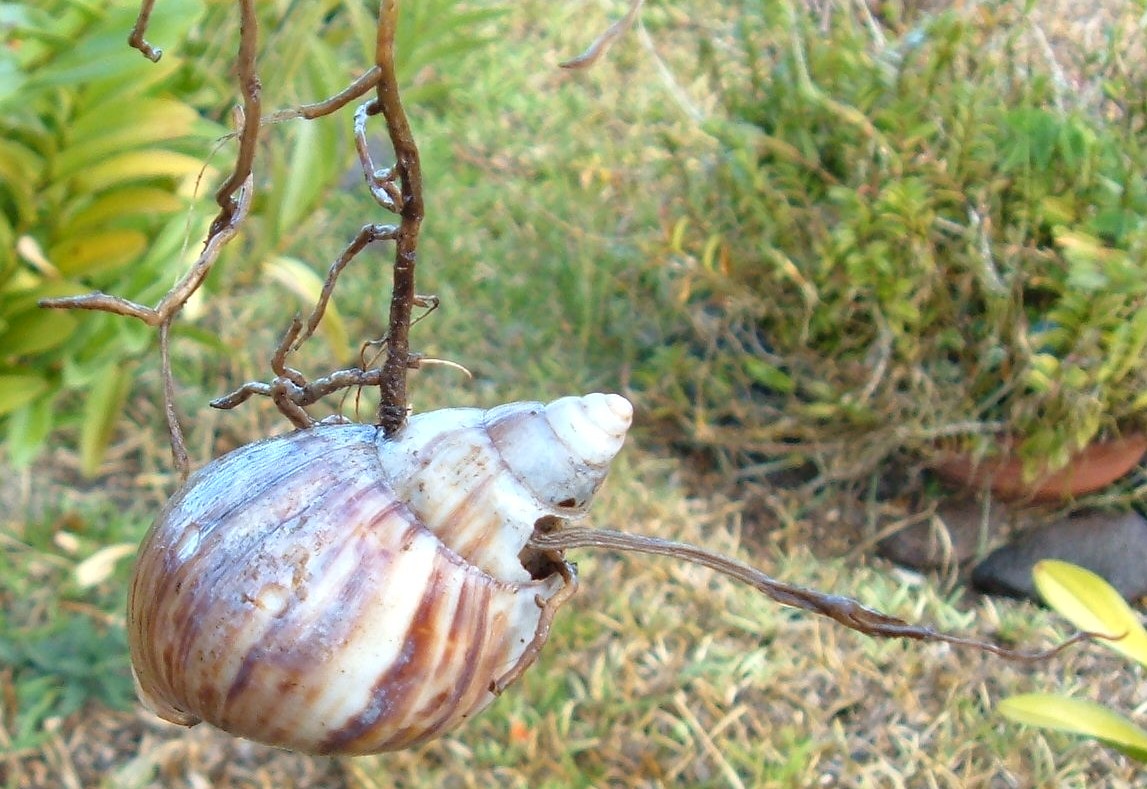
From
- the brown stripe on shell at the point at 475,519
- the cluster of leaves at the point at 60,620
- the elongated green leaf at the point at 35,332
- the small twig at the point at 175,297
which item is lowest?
the cluster of leaves at the point at 60,620

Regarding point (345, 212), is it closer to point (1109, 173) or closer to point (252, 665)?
point (1109, 173)

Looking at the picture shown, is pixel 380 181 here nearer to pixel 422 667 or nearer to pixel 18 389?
pixel 422 667

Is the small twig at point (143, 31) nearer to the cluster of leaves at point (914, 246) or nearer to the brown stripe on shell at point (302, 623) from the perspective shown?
the brown stripe on shell at point (302, 623)

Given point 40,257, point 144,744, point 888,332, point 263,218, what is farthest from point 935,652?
point 40,257

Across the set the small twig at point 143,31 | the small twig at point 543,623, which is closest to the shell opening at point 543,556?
the small twig at point 543,623

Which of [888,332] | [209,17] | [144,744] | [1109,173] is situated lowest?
[144,744]

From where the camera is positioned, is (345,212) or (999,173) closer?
(999,173)
